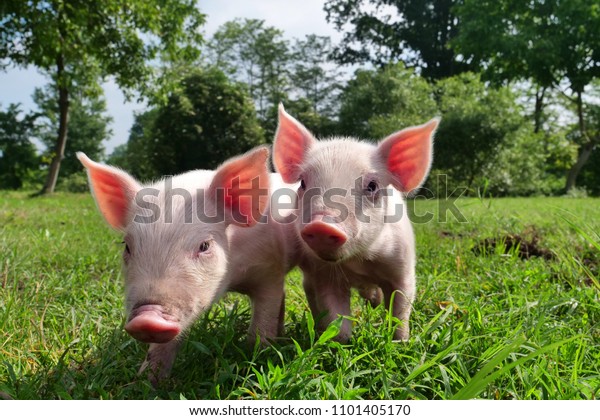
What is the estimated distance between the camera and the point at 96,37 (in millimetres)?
14984

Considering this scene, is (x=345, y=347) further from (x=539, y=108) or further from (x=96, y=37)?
(x=539, y=108)

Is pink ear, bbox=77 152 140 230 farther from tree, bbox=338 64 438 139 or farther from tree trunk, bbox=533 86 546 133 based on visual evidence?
tree trunk, bbox=533 86 546 133

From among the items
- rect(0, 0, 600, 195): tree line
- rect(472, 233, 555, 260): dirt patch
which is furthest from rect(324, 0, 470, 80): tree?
rect(472, 233, 555, 260): dirt patch

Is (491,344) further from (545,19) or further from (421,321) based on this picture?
(545,19)

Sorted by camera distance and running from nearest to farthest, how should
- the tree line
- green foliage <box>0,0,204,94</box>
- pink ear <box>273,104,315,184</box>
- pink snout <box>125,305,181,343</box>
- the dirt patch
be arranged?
pink snout <box>125,305,181,343</box> → pink ear <box>273,104,315,184</box> → the dirt patch → green foliage <box>0,0,204,94</box> → the tree line

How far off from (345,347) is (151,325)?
0.93 meters

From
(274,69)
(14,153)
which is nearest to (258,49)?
(274,69)

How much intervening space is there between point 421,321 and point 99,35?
48.7 feet

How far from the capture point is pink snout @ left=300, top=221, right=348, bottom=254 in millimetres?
2209

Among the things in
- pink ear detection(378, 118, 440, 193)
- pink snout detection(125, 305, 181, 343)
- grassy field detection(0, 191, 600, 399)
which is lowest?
grassy field detection(0, 191, 600, 399)

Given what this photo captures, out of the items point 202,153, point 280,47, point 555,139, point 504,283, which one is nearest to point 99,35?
point 202,153

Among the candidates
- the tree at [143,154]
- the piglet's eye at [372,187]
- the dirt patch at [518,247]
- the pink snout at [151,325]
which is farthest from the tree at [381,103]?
the pink snout at [151,325]

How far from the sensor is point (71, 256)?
14.6ft

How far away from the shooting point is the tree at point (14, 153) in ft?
106
